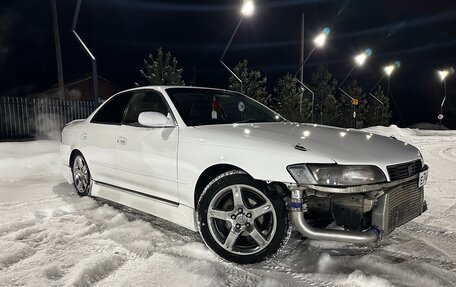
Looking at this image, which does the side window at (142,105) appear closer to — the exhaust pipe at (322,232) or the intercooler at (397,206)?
the exhaust pipe at (322,232)

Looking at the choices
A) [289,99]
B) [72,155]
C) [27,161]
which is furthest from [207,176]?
[289,99]

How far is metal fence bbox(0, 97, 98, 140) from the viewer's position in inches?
429

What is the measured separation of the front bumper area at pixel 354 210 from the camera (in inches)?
88.7

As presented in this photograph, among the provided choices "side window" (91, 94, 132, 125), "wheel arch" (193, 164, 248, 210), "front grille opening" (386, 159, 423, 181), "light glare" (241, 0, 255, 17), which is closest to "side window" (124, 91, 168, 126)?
"side window" (91, 94, 132, 125)

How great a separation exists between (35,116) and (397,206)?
1240 centimetres

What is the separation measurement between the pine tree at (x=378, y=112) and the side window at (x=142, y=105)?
33696 mm

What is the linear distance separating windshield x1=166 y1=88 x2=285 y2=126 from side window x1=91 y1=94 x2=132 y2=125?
79cm

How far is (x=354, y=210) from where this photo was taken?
232 cm

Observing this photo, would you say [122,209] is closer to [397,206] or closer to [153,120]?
[153,120]

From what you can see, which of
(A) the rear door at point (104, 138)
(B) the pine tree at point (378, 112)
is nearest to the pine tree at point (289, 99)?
(B) the pine tree at point (378, 112)

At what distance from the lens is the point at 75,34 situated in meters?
9.97

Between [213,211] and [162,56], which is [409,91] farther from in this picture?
[213,211]

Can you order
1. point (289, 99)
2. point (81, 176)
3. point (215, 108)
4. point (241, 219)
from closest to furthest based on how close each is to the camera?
point (241, 219), point (215, 108), point (81, 176), point (289, 99)

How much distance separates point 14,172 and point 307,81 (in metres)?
33.1
